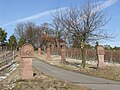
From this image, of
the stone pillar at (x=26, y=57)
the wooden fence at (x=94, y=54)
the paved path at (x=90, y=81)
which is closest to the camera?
the paved path at (x=90, y=81)

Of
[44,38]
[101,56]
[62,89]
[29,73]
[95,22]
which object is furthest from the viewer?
[44,38]

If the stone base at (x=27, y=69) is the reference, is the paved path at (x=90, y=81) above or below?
below

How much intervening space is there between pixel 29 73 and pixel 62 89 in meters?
3.87

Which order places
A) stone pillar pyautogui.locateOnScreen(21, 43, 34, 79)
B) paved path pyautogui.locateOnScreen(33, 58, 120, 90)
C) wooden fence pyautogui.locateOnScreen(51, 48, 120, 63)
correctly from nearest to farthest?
paved path pyautogui.locateOnScreen(33, 58, 120, 90)
stone pillar pyautogui.locateOnScreen(21, 43, 34, 79)
wooden fence pyautogui.locateOnScreen(51, 48, 120, 63)

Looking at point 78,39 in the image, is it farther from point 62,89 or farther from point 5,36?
point 5,36

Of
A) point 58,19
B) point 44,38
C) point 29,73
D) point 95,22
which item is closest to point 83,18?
point 95,22

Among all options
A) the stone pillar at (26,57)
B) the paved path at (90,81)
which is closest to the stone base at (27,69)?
the stone pillar at (26,57)

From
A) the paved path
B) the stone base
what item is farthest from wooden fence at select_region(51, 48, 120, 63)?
the stone base

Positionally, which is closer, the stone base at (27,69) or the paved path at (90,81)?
the paved path at (90,81)

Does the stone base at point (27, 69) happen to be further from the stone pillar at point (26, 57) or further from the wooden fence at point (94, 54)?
the wooden fence at point (94, 54)

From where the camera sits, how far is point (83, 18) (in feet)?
91.9

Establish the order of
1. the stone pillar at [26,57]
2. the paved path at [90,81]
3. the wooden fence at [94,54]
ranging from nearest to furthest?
the paved path at [90,81], the stone pillar at [26,57], the wooden fence at [94,54]

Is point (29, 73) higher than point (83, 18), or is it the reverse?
point (83, 18)

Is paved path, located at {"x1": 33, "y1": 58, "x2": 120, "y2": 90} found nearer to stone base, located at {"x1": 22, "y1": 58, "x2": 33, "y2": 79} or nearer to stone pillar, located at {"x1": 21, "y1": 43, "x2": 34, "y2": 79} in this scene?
stone base, located at {"x1": 22, "y1": 58, "x2": 33, "y2": 79}
